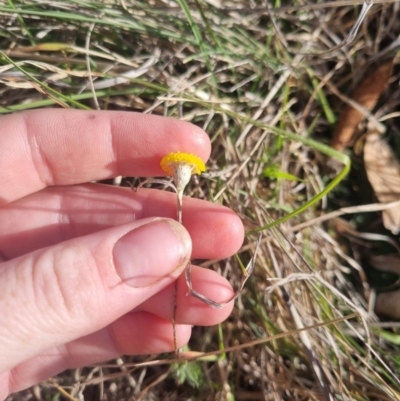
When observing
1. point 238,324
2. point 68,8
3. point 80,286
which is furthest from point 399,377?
point 68,8

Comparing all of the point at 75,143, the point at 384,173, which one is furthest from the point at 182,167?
the point at 384,173

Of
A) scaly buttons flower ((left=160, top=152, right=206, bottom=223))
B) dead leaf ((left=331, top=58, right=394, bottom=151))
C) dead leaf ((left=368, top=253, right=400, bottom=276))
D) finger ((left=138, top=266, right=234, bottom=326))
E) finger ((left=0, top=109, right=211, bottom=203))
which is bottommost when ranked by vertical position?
finger ((left=138, top=266, right=234, bottom=326))

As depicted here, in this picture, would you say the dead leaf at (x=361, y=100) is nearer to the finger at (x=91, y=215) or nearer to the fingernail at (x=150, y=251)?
the finger at (x=91, y=215)

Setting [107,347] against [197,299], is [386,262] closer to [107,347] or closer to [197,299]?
[197,299]

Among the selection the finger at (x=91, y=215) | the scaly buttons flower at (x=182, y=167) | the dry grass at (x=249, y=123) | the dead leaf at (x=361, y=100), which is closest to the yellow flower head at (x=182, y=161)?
the scaly buttons flower at (x=182, y=167)

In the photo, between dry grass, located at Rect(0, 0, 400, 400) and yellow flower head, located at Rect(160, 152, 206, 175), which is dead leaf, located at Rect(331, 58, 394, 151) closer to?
dry grass, located at Rect(0, 0, 400, 400)

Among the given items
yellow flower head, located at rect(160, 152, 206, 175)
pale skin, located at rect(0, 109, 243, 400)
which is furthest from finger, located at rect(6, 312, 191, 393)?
yellow flower head, located at rect(160, 152, 206, 175)

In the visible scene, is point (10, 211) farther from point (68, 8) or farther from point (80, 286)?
point (68, 8)
